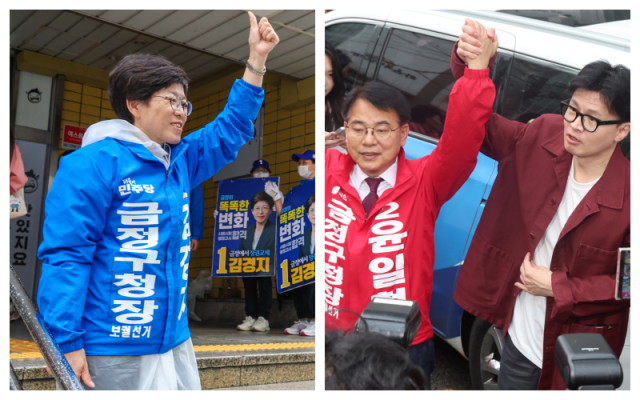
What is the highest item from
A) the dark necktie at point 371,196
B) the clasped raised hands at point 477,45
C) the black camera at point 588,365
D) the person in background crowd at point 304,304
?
the clasped raised hands at point 477,45

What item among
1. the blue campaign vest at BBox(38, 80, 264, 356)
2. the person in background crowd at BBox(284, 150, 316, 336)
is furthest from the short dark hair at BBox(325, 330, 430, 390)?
the person in background crowd at BBox(284, 150, 316, 336)

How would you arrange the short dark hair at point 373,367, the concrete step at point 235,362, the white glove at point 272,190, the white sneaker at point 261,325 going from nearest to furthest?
the short dark hair at point 373,367 < the concrete step at point 235,362 < the white sneaker at point 261,325 < the white glove at point 272,190

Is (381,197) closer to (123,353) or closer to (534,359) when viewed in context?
(534,359)

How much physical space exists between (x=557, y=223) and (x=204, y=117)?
6.18 metres

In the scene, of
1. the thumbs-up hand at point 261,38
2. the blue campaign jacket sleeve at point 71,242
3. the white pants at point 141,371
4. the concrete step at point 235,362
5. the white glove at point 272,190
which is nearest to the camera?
the blue campaign jacket sleeve at point 71,242

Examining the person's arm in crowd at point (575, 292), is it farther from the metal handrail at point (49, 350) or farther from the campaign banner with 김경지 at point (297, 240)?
the campaign banner with 김경지 at point (297, 240)

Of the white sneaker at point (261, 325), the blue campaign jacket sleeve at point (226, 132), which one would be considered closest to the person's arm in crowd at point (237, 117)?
the blue campaign jacket sleeve at point (226, 132)

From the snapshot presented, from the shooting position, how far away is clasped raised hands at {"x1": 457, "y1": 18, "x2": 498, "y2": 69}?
2129mm

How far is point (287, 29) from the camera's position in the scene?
493 cm

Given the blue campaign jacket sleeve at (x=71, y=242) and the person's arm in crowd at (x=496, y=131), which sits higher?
the person's arm in crowd at (x=496, y=131)

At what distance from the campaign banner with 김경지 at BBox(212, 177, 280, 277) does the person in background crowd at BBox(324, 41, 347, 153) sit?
319cm

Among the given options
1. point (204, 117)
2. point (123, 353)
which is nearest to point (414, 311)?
point (123, 353)

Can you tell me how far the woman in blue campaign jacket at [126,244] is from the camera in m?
1.81

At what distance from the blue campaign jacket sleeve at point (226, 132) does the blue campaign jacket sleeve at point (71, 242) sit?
0.42m
